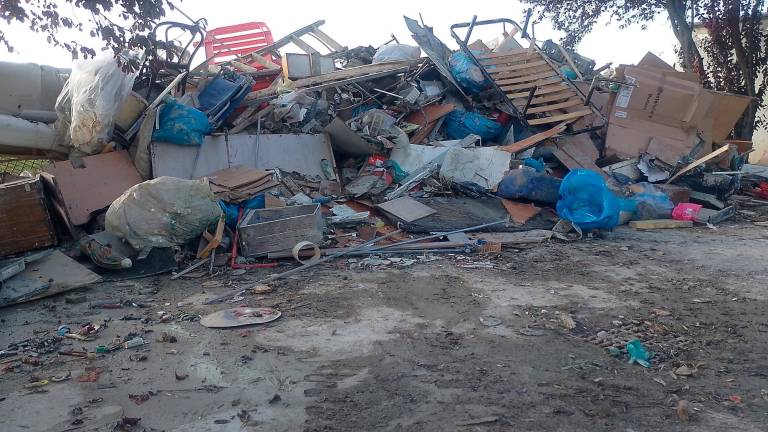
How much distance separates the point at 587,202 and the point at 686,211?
5.35 ft

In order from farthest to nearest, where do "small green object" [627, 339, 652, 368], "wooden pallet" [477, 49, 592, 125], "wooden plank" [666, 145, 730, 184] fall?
"wooden pallet" [477, 49, 592, 125] → "wooden plank" [666, 145, 730, 184] → "small green object" [627, 339, 652, 368]

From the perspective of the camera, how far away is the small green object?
11.9 feet

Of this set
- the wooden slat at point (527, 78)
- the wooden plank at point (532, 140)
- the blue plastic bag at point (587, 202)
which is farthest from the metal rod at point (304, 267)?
the wooden slat at point (527, 78)

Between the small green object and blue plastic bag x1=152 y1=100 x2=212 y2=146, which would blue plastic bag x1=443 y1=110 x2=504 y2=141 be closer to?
blue plastic bag x1=152 y1=100 x2=212 y2=146

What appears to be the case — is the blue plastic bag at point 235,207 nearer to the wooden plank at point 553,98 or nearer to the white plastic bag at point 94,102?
the white plastic bag at point 94,102

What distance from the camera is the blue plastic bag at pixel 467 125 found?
9031mm

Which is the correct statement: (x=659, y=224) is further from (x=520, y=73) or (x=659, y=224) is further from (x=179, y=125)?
(x=179, y=125)

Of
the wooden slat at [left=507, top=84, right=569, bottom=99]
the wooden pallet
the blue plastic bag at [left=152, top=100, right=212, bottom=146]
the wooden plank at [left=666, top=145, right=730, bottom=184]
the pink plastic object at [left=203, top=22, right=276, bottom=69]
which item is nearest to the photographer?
the blue plastic bag at [left=152, top=100, right=212, bottom=146]

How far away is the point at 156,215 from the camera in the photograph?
5738 mm

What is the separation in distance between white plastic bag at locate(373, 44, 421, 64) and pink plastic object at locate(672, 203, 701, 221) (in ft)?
14.7

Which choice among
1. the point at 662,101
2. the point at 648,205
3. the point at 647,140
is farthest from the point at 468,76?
the point at 648,205

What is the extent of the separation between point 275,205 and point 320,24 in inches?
231

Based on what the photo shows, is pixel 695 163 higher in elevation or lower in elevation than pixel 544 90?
lower

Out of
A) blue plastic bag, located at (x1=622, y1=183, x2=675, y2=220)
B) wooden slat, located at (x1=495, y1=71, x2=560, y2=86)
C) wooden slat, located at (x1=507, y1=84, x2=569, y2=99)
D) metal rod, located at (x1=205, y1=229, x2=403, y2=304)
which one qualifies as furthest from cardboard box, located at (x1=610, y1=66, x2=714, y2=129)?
metal rod, located at (x1=205, y1=229, x2=403, y2=304)
